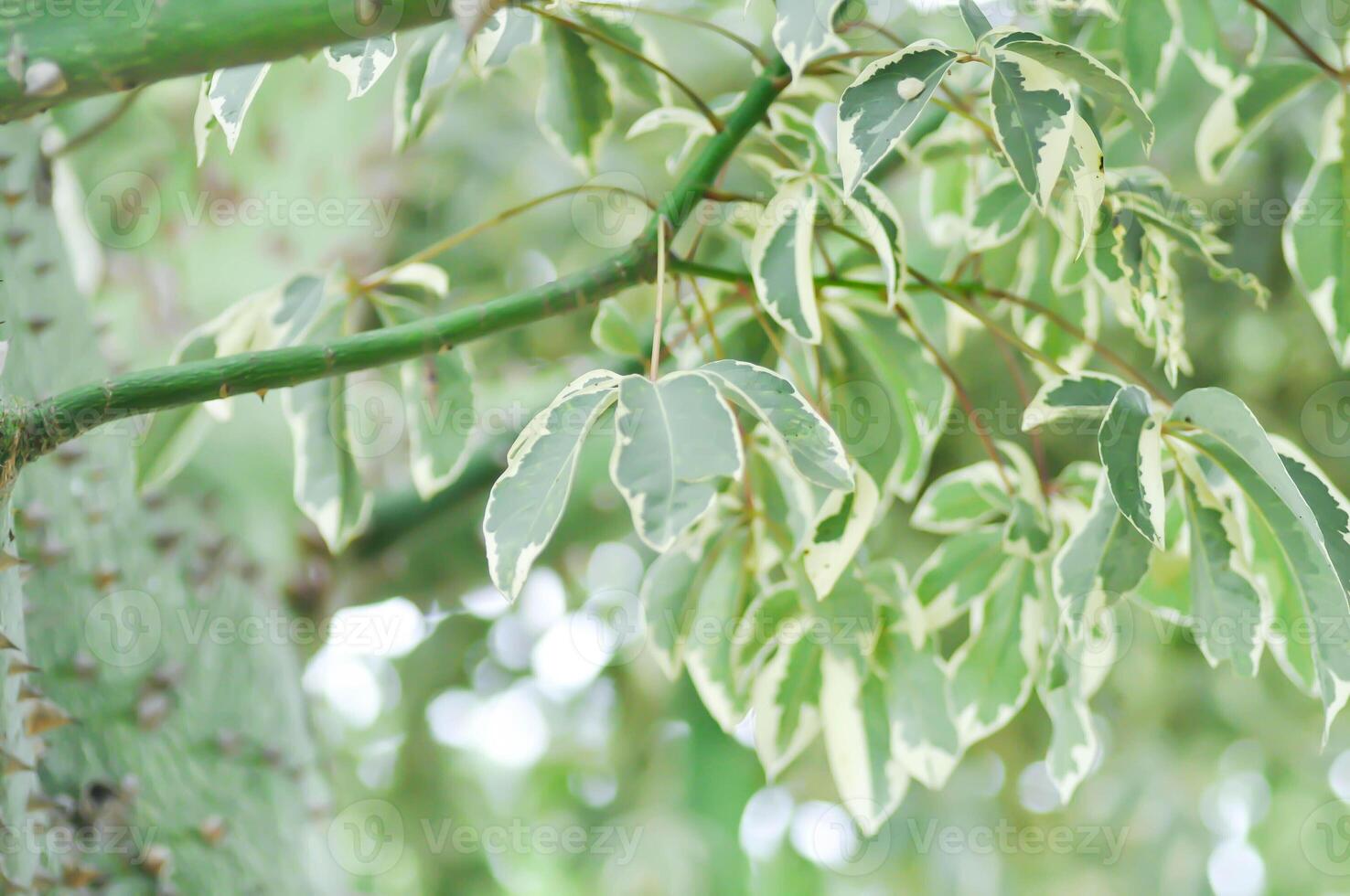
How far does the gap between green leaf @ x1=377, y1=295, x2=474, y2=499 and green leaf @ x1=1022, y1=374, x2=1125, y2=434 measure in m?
0.33

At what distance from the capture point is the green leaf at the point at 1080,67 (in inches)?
16.9

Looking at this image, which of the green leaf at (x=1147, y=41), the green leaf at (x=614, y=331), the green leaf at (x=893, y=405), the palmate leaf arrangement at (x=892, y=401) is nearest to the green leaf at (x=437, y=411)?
the palmate leaf arrangement at (x=892, y=401)

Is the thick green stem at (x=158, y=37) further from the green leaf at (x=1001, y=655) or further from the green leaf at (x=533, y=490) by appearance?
the green leaf at (x=1001, y=655)

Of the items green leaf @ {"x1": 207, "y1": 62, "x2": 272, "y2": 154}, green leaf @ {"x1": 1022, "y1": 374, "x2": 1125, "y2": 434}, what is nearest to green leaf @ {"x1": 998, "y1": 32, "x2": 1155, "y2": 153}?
green leaf @ {"x1": 1022, "y1": 374, "x2": 1125, "y2": 434}

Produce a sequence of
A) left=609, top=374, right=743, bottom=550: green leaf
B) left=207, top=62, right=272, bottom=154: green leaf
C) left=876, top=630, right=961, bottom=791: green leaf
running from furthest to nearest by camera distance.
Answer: left=876, top=630, right=961, bottom=791: green leaf → left=207, top=62, right=272, bottom=154: green leaf → left=609, top=374, right=743, bottom=550: green leaf

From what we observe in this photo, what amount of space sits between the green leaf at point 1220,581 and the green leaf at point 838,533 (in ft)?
0.47

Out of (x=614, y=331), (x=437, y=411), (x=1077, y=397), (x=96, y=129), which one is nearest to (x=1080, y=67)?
(x=1077, y=397)

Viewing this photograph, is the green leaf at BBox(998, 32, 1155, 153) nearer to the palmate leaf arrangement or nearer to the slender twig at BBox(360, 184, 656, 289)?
the palmate leaf arrangement

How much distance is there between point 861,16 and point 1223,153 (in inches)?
10.8

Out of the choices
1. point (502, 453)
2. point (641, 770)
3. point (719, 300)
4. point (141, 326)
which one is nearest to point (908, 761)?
point (719, 300)

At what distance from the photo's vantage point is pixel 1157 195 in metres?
0.60

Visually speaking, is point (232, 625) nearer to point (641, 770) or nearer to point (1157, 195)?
point (1157, 195)

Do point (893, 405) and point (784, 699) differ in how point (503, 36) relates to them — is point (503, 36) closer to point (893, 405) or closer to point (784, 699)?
point (893, 405)

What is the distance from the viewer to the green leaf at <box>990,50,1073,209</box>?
425 millimetres
